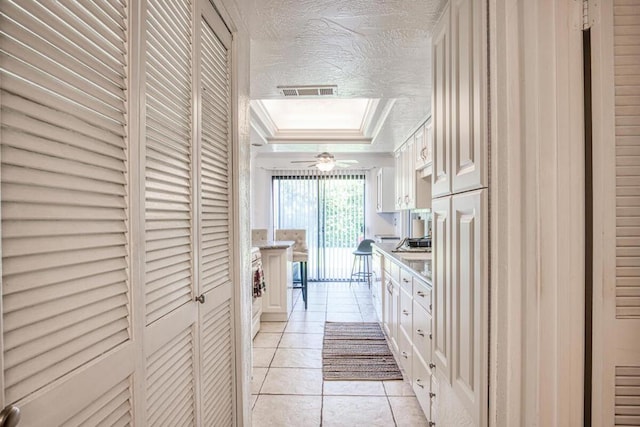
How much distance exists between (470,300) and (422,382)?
3.98 feet

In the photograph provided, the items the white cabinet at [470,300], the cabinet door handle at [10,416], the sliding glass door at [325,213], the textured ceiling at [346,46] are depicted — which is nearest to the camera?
the cabinet door handle at [10,416]

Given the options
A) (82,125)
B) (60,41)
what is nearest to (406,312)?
(82,125)

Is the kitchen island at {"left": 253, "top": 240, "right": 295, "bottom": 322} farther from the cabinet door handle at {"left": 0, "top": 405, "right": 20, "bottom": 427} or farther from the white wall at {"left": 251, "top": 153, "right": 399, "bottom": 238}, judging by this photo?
the cabinet door handle at {"left": 0, "top": 405, "right": 20, "bottom": 427}

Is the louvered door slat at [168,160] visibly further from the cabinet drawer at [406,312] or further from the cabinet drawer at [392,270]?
the cabinet drawer at [392,270]

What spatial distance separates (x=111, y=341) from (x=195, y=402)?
0.62 m

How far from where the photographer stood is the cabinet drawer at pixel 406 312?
8.24 feet

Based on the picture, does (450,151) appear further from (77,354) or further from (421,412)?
(421,412)

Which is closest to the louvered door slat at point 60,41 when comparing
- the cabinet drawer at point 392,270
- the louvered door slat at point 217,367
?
the louvered door slat at point 217,367

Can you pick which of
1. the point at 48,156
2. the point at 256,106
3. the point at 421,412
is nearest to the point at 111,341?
the point at 48,156

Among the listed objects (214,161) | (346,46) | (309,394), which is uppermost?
(346,46)

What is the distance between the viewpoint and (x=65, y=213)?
64 centimetres

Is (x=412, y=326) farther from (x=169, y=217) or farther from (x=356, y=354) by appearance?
(x=169, y=217)

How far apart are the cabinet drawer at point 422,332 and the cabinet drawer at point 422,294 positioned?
0.03 meters

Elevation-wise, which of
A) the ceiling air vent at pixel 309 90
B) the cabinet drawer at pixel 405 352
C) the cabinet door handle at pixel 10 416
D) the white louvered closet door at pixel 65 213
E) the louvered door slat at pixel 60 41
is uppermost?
the ceiling air vent at pixel 309 90
